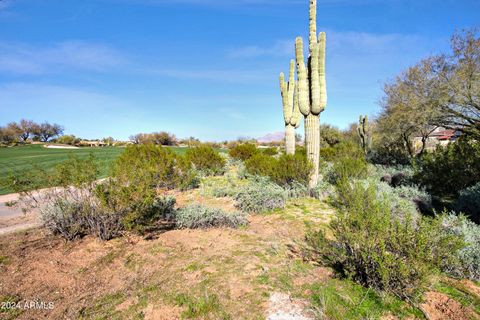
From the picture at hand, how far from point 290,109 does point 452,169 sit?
275 inches

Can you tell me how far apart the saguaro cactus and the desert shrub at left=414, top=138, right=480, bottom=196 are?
214 inches

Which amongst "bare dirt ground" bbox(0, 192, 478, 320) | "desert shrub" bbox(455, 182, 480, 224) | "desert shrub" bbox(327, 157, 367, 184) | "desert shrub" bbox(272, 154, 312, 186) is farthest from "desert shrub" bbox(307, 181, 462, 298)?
"desert shrub" bbox(327, 157, 367, 184)

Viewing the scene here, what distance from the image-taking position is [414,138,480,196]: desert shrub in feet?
22.2

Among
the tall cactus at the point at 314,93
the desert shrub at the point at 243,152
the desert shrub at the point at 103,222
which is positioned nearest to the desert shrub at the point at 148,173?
the desert shrub at the point at 103,222

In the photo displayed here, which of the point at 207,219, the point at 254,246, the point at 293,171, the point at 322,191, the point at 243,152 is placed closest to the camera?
the point at 254,246

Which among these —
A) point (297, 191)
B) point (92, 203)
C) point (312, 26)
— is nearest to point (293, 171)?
point (297, 191)

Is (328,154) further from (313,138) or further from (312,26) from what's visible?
(312,26)

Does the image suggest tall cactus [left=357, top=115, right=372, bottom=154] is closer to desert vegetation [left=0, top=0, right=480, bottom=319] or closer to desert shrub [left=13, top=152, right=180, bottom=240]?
desert vegetation [left=0, top=0, right=480, bottom=319]

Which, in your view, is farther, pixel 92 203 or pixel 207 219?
pixel 207 219

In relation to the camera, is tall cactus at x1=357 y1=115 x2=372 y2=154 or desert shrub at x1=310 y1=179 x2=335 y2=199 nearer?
desert shrub at x1=310 y1=179 x2=335 y2=199

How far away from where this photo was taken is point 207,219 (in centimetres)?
512

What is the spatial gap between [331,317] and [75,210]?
4.39 m

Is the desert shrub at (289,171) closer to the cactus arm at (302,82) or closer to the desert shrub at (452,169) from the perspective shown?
the cactus arm at (302,82)

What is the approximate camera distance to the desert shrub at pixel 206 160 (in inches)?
482
